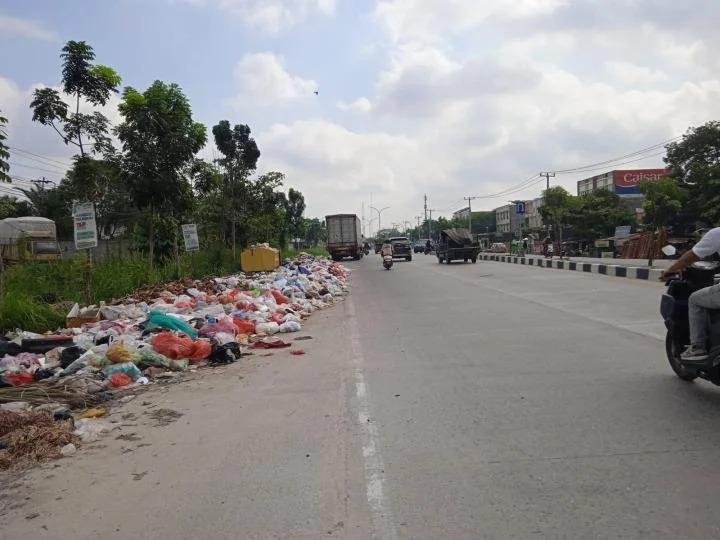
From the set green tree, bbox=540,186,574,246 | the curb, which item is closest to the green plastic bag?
the curb

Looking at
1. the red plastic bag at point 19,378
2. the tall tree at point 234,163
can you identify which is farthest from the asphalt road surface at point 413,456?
the tall tree at point 234,163

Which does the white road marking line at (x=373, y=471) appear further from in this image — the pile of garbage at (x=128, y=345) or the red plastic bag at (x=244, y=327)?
the red plastic bag at (x=244, y=327)

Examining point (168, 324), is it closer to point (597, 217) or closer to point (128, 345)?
point (128, 345)

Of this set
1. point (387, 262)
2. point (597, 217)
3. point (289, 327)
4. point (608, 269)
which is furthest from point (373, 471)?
point (597, 217)

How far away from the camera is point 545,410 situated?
17.3 ft

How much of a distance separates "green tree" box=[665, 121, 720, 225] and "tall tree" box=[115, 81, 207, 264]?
3395 centimetres

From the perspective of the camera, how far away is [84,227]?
11.2m

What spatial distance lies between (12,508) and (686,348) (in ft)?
18.4

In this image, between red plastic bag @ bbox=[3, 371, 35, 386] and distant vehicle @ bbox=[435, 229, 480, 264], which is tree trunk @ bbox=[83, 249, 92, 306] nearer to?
red plastic bag @ bbox=[3, 371, 35, 386]

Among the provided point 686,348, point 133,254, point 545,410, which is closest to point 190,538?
point 545,410

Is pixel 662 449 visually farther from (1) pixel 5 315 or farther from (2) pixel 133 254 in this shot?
(2) pixel 133 254

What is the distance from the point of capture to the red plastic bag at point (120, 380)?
716 centimetres

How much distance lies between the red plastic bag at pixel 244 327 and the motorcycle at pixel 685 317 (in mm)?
6566

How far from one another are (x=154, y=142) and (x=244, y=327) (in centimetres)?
724
